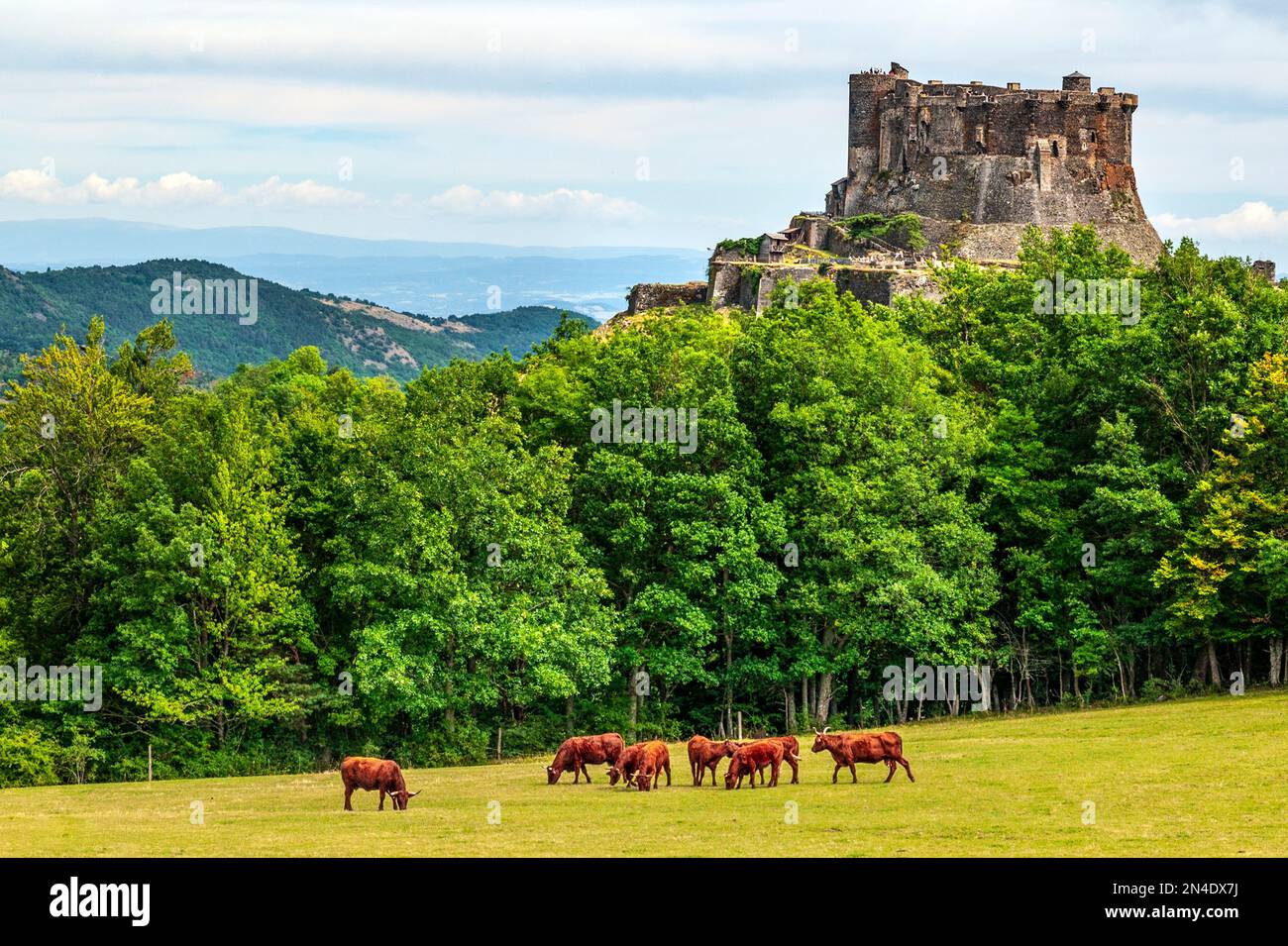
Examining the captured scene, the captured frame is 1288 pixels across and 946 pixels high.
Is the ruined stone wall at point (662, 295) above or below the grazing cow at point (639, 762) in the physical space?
above

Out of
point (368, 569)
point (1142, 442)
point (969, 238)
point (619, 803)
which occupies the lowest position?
point (619, 803)

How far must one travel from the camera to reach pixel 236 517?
54.2 metres

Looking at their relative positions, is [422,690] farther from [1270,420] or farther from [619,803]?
[1270,420]

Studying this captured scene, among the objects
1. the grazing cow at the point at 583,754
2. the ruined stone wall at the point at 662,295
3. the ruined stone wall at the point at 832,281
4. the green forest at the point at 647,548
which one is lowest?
the grazing cow at the point at 583,754

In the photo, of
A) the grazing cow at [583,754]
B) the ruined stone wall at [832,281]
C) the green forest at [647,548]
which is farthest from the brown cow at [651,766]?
the ruined stone wall at [832,281]

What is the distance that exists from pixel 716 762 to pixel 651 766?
54.6 inches

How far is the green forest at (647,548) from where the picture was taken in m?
51.8

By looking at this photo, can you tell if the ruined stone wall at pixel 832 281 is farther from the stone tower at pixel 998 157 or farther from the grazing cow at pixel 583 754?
the grazing cow at pixel 583 754

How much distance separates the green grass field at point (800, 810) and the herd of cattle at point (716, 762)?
478mm

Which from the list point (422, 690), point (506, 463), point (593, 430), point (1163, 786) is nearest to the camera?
point (1163, 786)

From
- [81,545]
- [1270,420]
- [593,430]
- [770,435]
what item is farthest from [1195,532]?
[81,545]

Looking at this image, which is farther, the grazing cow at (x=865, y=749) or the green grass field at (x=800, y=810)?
the grazing cow at (x=865, y=749)

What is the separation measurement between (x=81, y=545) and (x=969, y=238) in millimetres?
67419

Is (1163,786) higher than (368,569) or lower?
lower
